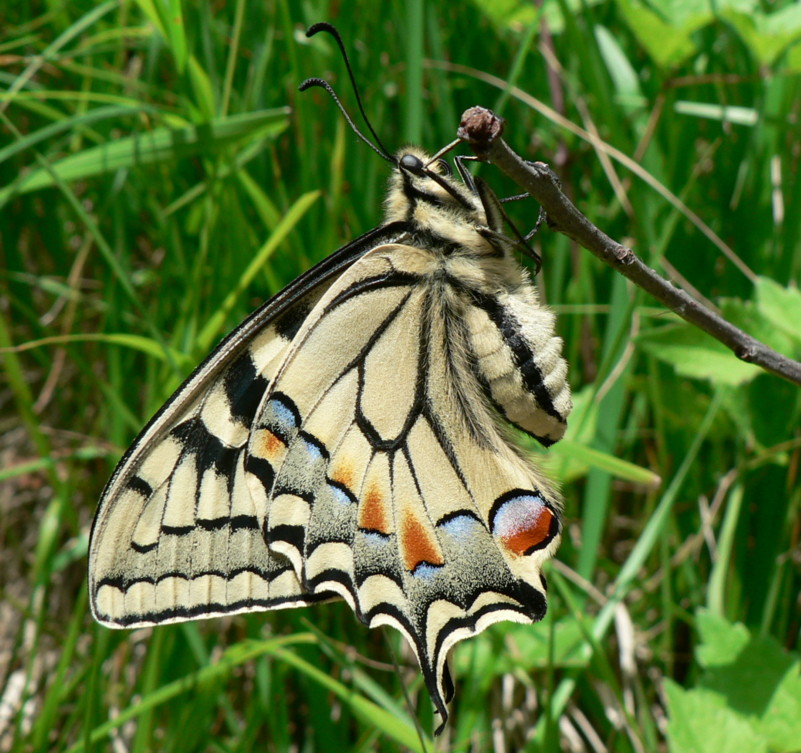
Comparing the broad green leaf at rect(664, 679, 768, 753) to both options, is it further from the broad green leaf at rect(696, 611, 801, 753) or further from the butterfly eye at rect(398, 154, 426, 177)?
the butterfly eye at rect(398, 154, 426, 177)

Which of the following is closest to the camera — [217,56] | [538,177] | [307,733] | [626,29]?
[538,177]

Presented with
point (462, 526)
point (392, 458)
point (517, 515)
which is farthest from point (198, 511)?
point (517, 515)

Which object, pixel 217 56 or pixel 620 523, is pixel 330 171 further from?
pixel 620 523

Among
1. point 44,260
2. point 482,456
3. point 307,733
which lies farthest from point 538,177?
point 44,260

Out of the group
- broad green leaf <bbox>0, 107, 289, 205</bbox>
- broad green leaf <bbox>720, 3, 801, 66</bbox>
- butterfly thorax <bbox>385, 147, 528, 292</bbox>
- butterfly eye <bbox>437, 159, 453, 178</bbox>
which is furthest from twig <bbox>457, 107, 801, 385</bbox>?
broad green leaf <bbox>720, 3, 801, 66</bbox>

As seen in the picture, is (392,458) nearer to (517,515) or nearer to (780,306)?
(517,515)

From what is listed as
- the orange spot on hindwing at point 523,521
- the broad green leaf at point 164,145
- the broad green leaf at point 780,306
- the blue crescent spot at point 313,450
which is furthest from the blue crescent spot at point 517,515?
the broad green leaf at point 164,145

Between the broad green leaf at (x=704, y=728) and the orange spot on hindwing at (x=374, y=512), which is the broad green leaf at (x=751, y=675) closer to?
the broad green leaf at (x=704, y=728)
